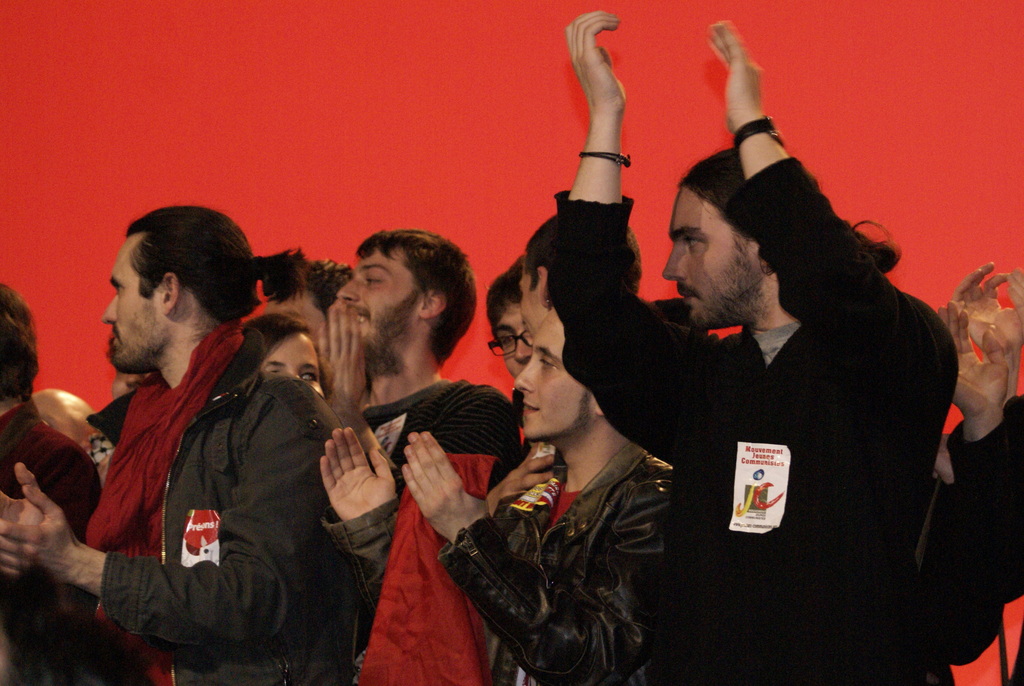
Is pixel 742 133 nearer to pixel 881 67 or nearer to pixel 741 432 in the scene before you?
pixel 741 432

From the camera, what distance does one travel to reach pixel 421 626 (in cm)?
210

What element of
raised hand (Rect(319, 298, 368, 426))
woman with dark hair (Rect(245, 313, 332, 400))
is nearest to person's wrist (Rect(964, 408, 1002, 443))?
Result: raised hand (Rect(319, 298, 368, 426))

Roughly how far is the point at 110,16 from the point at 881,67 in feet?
8.79

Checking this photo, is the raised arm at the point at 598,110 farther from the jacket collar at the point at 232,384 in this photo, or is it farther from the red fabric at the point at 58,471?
the red fabric at the point at 58,471

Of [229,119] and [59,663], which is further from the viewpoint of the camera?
[229,119]

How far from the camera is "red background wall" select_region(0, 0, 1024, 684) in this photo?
292 cm

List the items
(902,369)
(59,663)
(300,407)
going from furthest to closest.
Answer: (300,407) → (902,369) → (59,663)

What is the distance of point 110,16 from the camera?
4062 mm

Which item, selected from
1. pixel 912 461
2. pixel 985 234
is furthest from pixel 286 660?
pixel 985 234

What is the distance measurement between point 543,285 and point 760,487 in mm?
741

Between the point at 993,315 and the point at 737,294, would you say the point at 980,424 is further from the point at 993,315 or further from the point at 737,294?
the point at 737,294

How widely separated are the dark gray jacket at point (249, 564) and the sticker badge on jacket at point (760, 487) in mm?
923

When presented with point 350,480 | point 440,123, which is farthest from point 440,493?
point 440,123

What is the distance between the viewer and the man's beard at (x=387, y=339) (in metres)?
3.15
